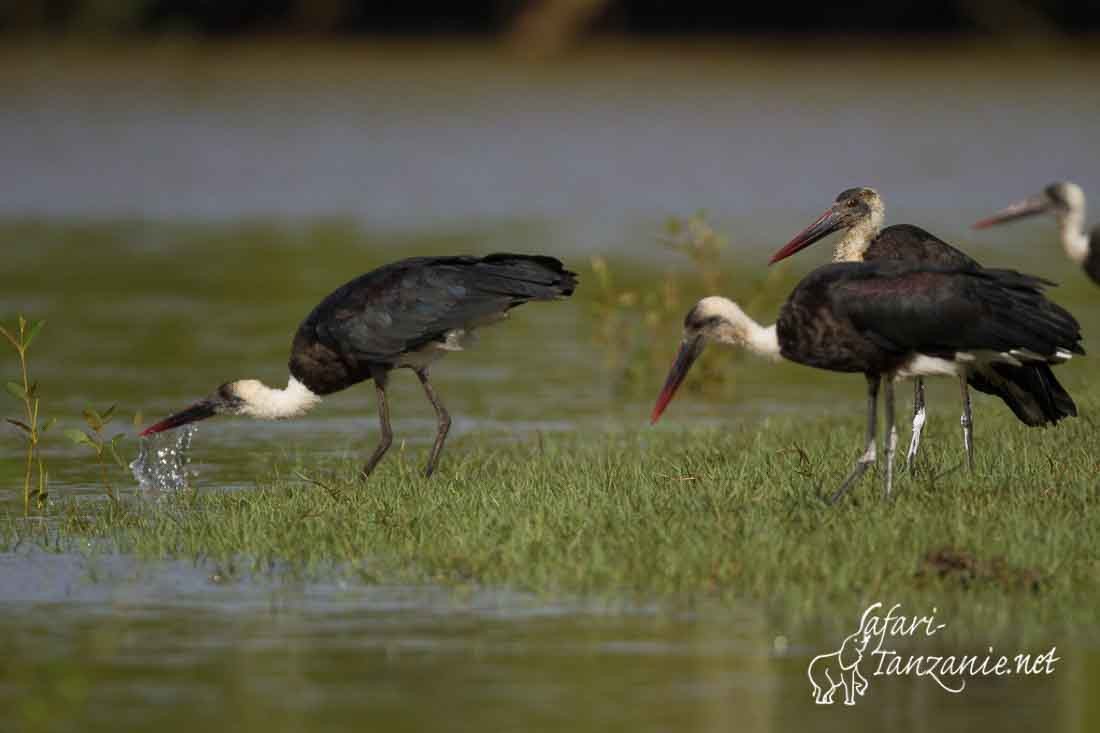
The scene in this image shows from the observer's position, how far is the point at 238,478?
10375mm

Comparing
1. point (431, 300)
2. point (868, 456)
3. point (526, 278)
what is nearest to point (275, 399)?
point (431, 300)

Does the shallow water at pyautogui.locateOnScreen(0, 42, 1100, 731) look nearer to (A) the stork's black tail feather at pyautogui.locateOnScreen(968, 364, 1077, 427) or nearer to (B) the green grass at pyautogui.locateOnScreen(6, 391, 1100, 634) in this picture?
(B) the green grass at pyautogui.locateOnScreen(6, 391, 1100, 634)

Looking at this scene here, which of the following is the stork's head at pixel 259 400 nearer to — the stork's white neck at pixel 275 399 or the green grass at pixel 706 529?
the stork's white neck at pixel 275 399

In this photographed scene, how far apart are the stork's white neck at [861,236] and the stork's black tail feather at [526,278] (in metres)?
1.29

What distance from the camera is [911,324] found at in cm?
815

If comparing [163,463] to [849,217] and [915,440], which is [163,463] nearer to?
[849,217]

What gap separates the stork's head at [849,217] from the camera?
9.73 metres

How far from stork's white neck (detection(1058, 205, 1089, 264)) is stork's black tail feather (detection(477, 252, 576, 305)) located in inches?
143

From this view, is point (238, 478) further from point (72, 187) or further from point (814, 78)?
point (814, 78)

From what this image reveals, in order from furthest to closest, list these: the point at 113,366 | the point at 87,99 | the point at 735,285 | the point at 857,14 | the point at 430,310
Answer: the point at 857,14 < the point at 87,99 < the point at 735,285 < the point at 113,366 < the point at 430,310

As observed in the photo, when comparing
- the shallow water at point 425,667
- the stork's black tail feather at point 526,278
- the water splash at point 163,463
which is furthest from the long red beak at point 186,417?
the shallow water at point 425,667

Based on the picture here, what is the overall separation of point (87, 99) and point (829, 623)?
80.1ft

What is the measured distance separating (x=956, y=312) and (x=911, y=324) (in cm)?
17

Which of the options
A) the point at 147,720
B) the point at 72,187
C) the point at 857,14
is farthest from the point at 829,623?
the point at 857,14
